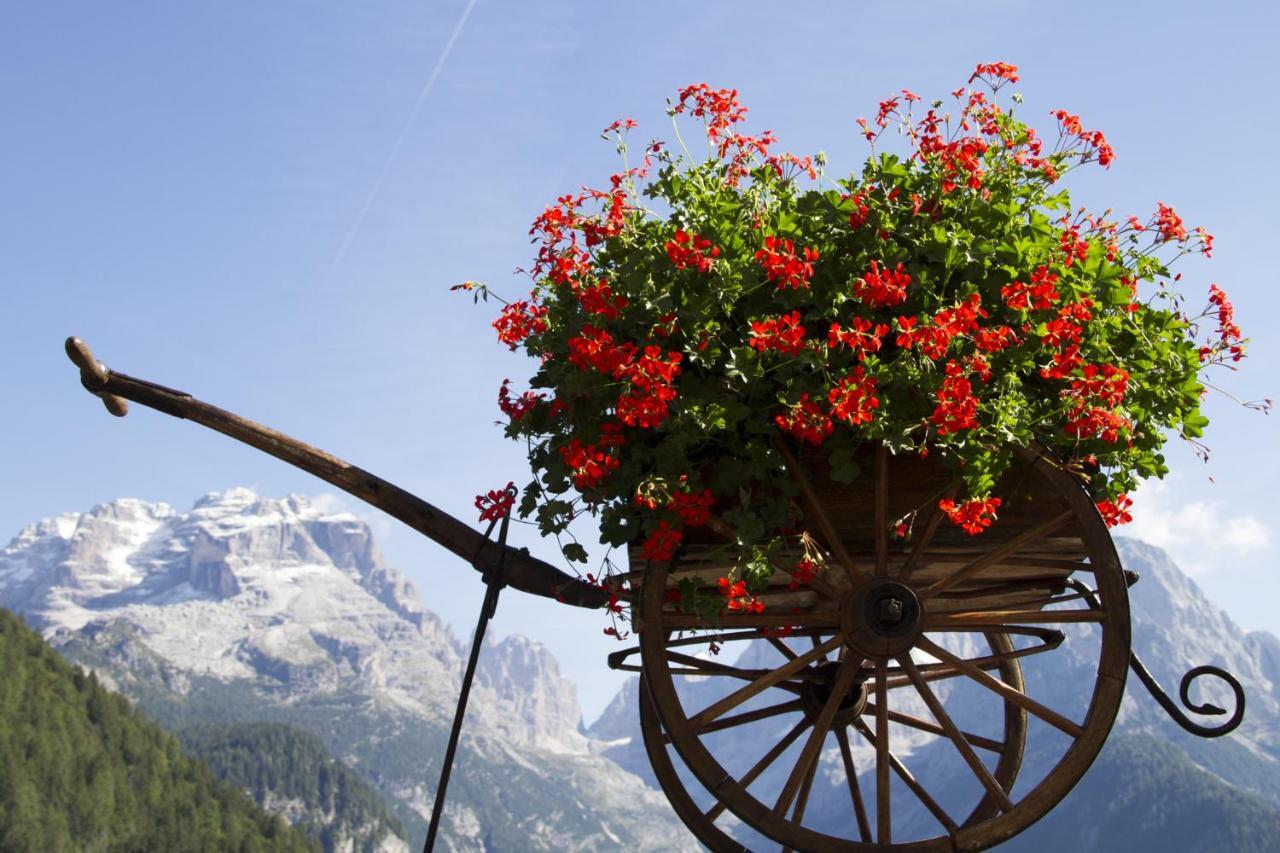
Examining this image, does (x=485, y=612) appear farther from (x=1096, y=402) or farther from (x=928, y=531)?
(x=1096, y=402)

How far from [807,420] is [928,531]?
2.23 ft

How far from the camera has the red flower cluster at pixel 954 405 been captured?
458 cm

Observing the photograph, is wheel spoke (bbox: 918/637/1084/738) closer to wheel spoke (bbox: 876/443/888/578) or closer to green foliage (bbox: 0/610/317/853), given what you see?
wheel spoke (bbox: 876/443/888/578)

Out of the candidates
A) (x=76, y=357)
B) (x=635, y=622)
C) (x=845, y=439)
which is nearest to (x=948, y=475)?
(x=845, y=439)

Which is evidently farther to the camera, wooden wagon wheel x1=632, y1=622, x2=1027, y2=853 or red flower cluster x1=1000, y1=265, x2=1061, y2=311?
wooden wagon wheel x1=632, y1=622, x2=1027, y2=853

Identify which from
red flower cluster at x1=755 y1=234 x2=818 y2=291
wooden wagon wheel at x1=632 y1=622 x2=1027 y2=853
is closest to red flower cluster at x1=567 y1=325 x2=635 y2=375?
red flower cluster at x1=755 y1=234 x2=818 y2=291

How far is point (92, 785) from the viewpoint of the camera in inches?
5433

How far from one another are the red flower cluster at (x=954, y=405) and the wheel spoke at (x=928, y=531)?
1.09 ft

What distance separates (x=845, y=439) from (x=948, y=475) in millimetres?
471

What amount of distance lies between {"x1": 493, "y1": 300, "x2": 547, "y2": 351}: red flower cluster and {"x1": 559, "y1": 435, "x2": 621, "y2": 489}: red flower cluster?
23.6 inches

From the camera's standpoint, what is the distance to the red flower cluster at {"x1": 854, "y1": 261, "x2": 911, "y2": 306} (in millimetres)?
4664

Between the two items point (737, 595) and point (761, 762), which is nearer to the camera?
point (737, 595)

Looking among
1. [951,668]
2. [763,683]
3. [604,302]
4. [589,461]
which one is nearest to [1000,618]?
[951,668]

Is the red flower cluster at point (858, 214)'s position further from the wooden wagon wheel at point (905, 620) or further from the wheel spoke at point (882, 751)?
the wheel spoke at point (882, 751)
